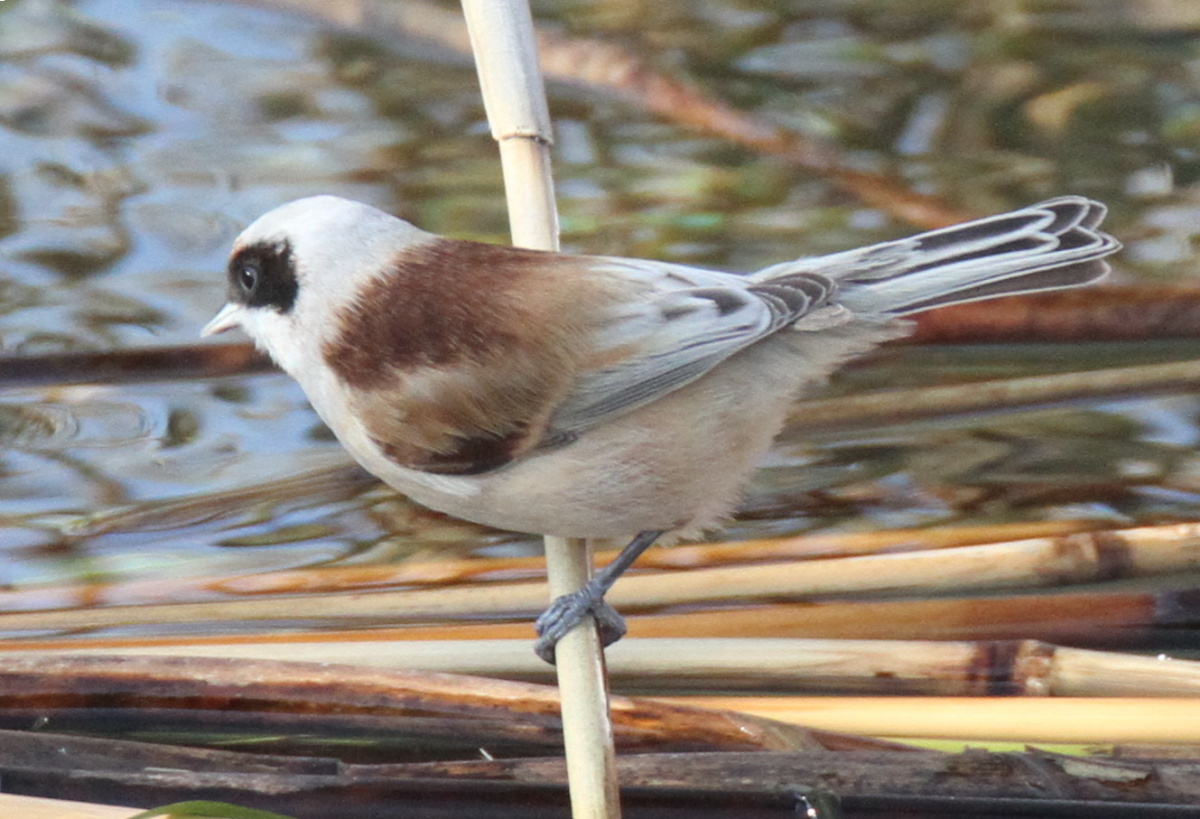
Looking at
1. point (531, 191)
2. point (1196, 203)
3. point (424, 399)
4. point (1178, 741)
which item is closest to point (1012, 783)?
point (1178, 741)

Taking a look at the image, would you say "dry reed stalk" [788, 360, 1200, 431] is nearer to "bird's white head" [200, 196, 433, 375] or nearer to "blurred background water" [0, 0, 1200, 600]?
"blurred background water" [0, 0, 1200, 600]

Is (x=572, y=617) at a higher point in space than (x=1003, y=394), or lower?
lower

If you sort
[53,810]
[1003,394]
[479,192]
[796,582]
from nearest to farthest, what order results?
[53,810]
[796,582]
[1003,394]
[479,192]

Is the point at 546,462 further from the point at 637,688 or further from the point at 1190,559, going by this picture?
the point at 1190,559

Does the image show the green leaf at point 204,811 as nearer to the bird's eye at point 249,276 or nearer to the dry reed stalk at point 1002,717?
the dry reed stalk at point 1002,717

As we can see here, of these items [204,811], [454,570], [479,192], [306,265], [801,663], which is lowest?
[204,811]

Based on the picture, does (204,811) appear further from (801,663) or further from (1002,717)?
(1002,717)

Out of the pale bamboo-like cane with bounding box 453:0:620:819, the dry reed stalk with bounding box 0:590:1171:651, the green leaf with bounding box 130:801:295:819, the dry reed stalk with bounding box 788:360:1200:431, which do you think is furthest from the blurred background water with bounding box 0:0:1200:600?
the green leaf with bounding box 130:801:295:819

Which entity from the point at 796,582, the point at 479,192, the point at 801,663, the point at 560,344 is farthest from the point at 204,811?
the point at 479,192
